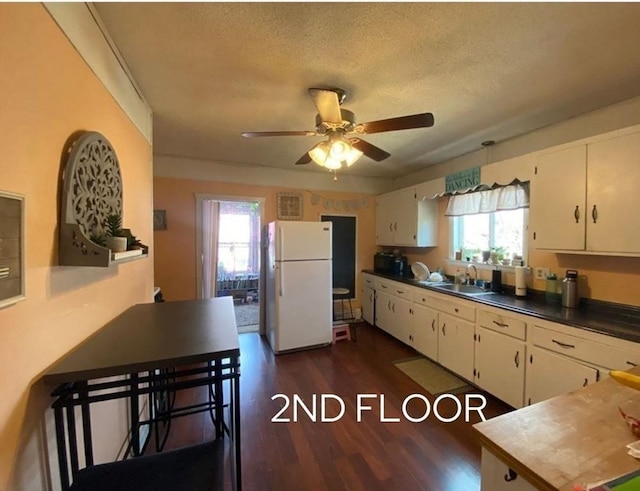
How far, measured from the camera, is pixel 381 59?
158 cm

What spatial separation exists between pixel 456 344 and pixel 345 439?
1422 mm

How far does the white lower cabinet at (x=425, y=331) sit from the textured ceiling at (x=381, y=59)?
1955mm

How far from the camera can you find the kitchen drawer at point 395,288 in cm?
343

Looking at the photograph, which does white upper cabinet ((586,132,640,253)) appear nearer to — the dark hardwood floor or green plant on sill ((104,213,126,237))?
the dark hardwood floor

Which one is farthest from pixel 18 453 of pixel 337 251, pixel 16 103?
pixel 337 251

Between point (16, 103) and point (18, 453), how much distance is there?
1.02 metres

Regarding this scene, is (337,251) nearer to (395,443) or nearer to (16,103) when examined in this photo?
(395,443)

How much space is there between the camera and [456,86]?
1873 mm

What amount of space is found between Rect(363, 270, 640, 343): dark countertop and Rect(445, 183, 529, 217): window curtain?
2.92ft

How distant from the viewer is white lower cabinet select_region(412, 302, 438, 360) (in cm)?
297

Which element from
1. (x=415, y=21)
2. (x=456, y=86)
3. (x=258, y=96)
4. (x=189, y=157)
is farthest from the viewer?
(x=189, y=157)

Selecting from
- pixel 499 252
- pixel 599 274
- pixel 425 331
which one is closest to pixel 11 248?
pixel 425 331

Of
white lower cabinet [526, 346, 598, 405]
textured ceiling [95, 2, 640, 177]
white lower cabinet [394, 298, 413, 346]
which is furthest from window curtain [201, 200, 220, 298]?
white lower cabinet [526, 346, 598, 405]

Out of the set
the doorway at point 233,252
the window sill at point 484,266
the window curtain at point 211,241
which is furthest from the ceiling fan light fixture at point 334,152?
the window curtain at point 211,241
